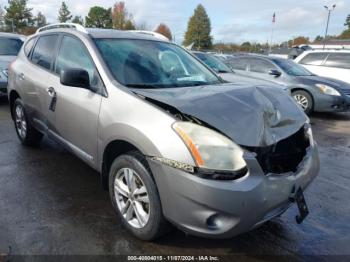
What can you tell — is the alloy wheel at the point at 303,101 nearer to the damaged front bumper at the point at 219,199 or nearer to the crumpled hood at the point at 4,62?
Result: the damaged front bumper at the point at 219,199

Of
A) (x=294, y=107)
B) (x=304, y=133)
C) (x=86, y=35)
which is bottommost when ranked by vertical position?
(x=304, y=133)

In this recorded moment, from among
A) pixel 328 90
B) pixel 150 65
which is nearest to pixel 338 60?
pixel 328 90

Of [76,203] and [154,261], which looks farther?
[76,203]

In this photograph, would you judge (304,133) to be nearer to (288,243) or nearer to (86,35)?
(288,243)

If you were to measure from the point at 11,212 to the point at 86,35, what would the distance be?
1914mm

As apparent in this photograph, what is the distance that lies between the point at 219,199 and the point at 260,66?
8388mm

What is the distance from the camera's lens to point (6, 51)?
379 inches

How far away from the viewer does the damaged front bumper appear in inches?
91.0

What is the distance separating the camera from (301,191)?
272cm

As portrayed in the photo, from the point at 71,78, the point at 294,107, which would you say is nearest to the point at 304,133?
the point at 294,107

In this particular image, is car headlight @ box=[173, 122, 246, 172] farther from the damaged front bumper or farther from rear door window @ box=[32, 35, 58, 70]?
rear door window @ box=[32, 35, 58, 70]

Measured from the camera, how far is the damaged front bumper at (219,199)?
2.31 m

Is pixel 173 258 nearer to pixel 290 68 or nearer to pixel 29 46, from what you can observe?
pixel 29 46

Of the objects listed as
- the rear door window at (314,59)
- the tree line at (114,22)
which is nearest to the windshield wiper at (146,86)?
the rear door window at (314,59)
